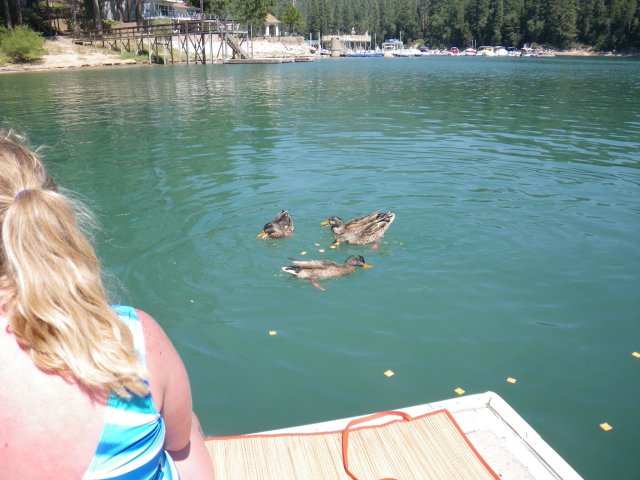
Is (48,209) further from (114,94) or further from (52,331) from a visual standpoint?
(114,94)

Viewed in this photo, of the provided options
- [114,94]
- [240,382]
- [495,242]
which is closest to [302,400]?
[240,382]

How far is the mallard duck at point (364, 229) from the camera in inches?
387

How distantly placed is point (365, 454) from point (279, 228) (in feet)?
20.2

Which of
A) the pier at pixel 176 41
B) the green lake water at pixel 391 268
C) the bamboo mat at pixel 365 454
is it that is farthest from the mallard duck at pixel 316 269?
the pier at pixel 176 41

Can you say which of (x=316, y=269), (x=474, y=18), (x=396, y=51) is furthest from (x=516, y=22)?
(x=316, y=269)

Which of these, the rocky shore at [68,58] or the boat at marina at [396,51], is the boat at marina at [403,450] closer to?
the rocky shore at [68,58]

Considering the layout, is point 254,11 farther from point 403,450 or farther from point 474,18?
point 403,450

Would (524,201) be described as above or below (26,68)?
below

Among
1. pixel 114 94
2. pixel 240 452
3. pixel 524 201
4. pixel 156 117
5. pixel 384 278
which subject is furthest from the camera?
pixel 114 94

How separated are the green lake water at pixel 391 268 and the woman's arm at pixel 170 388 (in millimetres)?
3169

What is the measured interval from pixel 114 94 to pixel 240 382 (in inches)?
1309

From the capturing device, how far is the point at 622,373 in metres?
6.53

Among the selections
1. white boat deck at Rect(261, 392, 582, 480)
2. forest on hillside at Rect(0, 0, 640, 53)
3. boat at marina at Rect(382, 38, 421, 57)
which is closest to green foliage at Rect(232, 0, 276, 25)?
forest on hillside at Rect(0, 0, 640, 53)

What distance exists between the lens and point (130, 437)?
7.06 ft
